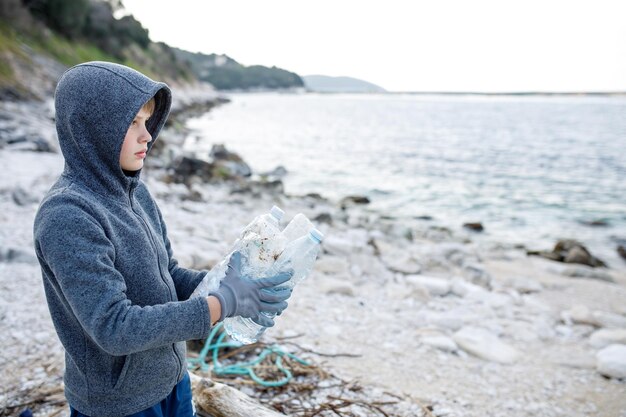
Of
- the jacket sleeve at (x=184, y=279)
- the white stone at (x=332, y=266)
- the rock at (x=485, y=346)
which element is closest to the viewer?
the jacket sleeve at (x=184, y=279)

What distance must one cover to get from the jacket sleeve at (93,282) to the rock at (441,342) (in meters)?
4.11

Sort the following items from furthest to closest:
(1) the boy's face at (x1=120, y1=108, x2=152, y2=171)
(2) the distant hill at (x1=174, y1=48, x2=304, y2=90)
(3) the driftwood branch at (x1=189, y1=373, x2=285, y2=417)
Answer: (2) the distant hill at (x1=174, y1=48, x2=304, y2=90) < (3) the driftwood branch at (x1=189, y1=373, x2=285, y2=417) < (1) the boy's face at (x1=120, y1=108, x2=152, y2=171)

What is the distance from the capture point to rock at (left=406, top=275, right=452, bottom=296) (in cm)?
724

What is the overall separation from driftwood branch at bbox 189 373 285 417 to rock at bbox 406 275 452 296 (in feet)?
15.6

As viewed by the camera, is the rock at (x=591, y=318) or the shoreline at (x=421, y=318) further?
the rock at (x=591, y=318)

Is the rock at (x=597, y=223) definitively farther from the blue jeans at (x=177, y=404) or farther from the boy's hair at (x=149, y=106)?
the boy's hair at (x=149, y=106)

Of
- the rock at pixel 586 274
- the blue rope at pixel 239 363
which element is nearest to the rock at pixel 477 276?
the rock at pixel 586 274

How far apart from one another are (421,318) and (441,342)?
0.76 metres

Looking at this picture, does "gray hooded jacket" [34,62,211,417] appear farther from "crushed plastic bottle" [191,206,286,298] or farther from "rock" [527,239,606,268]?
"rock" [527,239,606,268]

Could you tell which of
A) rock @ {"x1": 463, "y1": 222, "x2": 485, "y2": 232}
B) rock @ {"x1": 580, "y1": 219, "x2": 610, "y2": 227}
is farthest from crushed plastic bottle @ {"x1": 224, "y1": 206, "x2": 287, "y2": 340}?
rock @ {"x1": 580, "y1": 219, "x2": 610, "y2": 227}

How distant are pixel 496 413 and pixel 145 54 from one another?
209 feet

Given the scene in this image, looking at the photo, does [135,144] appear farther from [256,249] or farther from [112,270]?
[256,249]

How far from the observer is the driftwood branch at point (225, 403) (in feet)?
9.33

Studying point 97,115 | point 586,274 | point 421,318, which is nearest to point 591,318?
point 421,318
